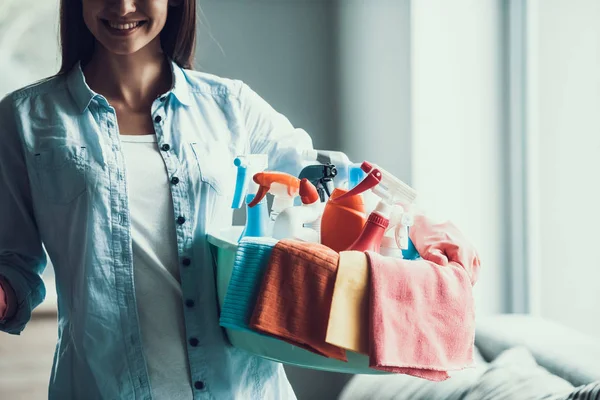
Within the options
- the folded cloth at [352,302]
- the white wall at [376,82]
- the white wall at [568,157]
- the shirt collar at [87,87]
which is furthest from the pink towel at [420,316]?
the white wall at [376,82]

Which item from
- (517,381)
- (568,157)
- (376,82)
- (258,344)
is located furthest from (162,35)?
(568,157)

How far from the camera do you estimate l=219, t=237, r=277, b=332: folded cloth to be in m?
0.86

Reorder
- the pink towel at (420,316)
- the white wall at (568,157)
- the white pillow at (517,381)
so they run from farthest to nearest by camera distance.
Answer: the white wall at (568,157) < the white pillow at (517,381) < the pink towel at (420,316)

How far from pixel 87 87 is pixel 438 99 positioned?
1.17m

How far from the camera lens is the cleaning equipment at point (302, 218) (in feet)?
3.03

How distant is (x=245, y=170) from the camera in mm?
984

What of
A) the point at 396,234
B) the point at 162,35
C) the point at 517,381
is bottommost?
the point at 517,381

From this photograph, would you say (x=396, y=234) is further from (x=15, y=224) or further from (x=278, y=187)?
(x=15, y=224)

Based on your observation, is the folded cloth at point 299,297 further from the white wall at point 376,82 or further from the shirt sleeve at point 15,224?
the white wall at point 376,82

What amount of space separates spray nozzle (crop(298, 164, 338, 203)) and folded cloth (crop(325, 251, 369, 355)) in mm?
206

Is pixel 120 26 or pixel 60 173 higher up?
pixel 120 26

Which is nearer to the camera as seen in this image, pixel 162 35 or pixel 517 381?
pixel 162 35

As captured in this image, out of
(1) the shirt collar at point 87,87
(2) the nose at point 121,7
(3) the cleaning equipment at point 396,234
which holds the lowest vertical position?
(3) the cleaning equipment at point 396,234

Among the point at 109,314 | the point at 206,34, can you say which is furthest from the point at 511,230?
the point at 109,314
